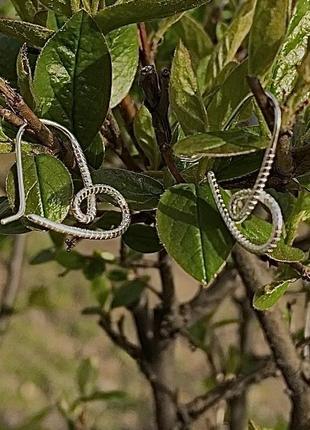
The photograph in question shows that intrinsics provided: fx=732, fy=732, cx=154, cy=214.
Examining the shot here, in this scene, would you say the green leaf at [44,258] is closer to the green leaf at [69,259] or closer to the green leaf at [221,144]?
the green leaf at [69,259]

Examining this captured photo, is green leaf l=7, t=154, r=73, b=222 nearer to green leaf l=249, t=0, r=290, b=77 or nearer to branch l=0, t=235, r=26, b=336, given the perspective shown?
green leaf l=249, t=0, r=290, b=77

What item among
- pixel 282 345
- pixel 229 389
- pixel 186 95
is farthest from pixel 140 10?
pixel 229 389

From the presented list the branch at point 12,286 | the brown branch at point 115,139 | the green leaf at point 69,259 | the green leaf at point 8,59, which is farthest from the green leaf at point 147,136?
the branch at point 12,286

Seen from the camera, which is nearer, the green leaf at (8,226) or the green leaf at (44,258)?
the green leaf at (8,226)

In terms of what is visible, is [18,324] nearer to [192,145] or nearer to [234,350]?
[234,350]

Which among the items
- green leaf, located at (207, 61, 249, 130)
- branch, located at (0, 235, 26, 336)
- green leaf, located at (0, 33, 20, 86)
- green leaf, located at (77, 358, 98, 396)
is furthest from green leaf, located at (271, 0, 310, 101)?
branch, located at (0, 235, 26, 336)
